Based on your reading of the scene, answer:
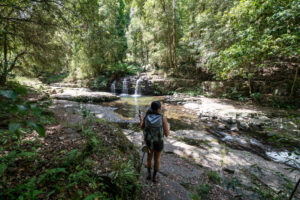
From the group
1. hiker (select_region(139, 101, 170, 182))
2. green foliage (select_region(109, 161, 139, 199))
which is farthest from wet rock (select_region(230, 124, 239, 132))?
green foliage (select_region(109, 161, 139, 199))

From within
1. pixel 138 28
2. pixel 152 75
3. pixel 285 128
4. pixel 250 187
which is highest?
pixel 138 28

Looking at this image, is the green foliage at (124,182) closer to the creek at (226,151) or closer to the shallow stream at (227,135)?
the creek at (226,151)

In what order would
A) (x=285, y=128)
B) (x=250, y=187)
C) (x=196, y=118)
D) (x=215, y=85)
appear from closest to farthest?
(x=250, y=187) → (x=285, y=128) → (x=196, y=118) → (x=215, y=85)

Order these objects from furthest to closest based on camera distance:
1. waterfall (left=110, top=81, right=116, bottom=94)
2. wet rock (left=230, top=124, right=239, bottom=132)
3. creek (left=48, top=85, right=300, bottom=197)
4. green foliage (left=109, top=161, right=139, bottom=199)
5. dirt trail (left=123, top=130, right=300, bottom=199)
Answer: waterfall (left=110, top=81, right=116, bottom=94)
wet rock (left=230, top=124, right=239, bottom=132)
creek (left=48, top=85, right=300, bottom=197)
dirt trail (left=123, top=130, right=300, bottom=199)
green foliage (left=109, top=161, right=139, bottom=199)

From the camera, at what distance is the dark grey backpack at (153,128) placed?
276 cm

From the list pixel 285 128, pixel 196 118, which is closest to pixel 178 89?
pixel 196 118

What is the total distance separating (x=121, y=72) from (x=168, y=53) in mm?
8265

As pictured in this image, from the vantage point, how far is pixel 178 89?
17453mm

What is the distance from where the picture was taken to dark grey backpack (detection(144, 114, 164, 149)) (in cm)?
276

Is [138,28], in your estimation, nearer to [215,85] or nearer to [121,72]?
[121,72]

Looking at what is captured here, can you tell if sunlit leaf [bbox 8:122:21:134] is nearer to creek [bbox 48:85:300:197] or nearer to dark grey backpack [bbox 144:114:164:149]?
dark grey backpack [bbox 144:114:164:149]

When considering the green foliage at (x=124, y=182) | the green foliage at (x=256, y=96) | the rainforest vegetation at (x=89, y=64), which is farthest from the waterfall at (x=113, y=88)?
the green foliage at (x=124, y=182)

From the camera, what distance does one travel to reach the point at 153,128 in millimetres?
2773

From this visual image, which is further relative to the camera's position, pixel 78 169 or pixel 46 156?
pixel 46 156
